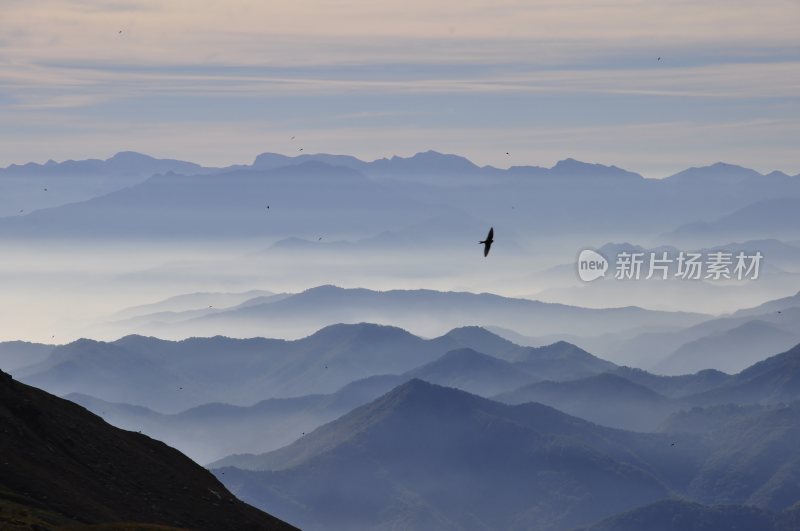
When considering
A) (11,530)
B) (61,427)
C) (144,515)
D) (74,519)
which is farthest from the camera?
(61,427)

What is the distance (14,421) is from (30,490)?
18.2 m

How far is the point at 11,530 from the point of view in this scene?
9900 centimetres

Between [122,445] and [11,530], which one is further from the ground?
[122,445]

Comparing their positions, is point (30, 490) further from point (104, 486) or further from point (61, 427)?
point (61, 427)

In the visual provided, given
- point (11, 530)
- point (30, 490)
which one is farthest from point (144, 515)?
point (11, 530)

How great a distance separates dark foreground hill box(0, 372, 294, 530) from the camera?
12988 cm

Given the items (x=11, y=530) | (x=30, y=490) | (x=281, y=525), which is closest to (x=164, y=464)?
(x=281, y=525)

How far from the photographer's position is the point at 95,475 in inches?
5758

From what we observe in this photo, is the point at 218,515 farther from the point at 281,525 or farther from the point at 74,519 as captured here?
the point at 74,519

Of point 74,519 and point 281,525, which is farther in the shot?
point 281,525

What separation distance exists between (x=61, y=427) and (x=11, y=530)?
182ft

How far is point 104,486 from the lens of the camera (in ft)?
473

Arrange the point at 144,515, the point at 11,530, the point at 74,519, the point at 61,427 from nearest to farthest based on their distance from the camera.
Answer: the point at 11,530, the point at 74,519, the point at 144,515, the point at 61,427

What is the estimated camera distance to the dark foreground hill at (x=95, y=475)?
130 meters
